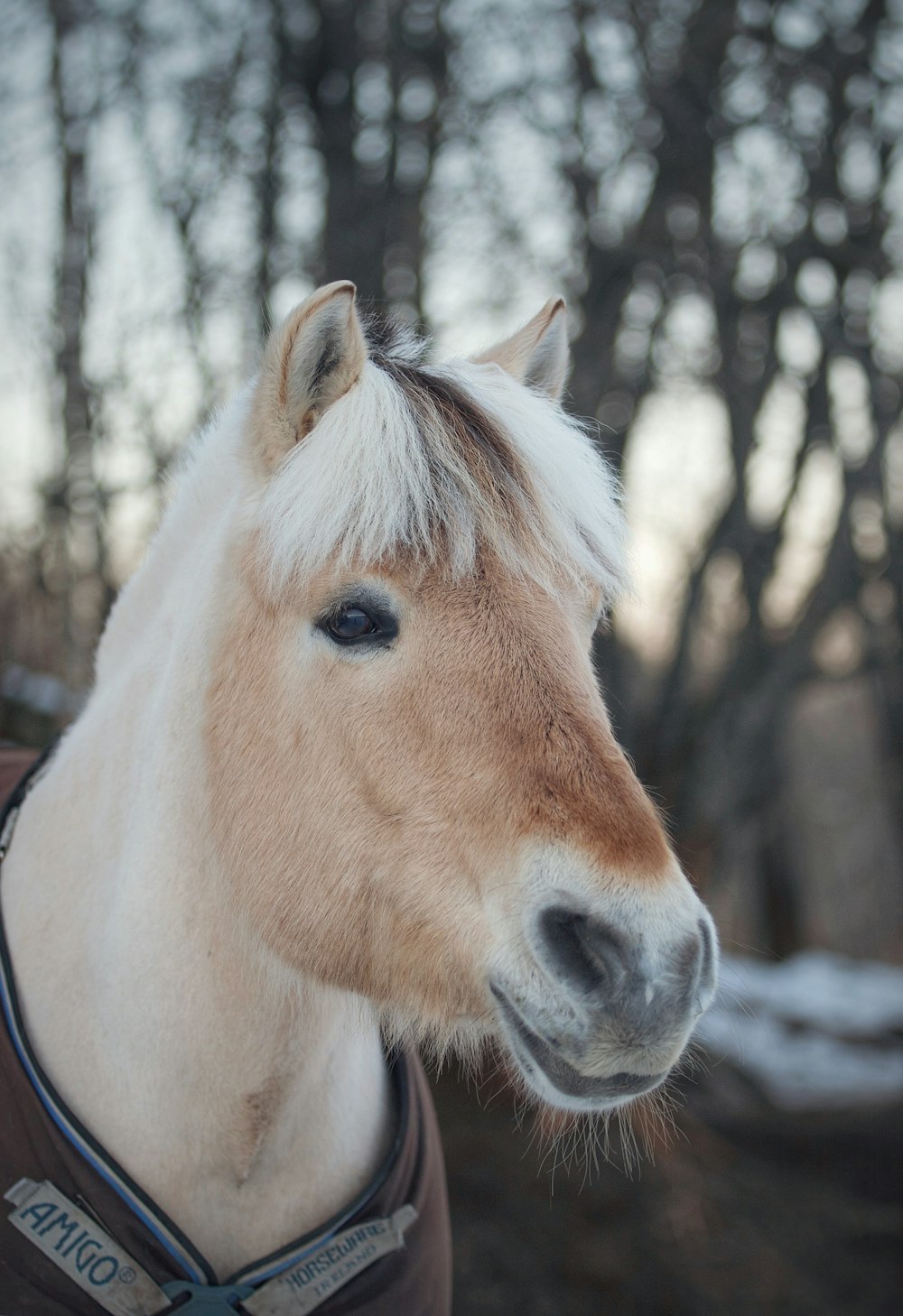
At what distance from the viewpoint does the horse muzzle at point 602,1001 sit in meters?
1.33

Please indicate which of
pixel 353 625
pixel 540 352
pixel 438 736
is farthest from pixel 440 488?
pixel 540 352

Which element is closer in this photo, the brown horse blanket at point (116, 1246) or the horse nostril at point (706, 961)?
the horse nostril at point (706, 961)

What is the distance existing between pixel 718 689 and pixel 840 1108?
9.64 ft

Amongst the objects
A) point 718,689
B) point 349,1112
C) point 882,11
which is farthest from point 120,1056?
point 882,11

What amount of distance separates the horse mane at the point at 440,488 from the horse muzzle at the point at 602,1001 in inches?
25.4

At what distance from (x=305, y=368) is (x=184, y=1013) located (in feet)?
4.12

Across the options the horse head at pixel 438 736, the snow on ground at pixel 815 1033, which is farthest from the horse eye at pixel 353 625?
the snow on ground at pixel 815 1033

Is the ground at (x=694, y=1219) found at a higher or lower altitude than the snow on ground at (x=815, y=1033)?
higher

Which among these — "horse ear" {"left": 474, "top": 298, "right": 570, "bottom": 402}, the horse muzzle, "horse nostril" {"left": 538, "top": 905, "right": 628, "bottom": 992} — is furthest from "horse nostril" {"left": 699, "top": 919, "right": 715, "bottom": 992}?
"horse ear" {"left": 474, "top": 298, "right": 570, "bottom": 402}

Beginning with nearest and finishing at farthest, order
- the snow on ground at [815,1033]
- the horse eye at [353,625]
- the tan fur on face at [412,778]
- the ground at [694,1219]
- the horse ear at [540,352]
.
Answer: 1. the tan fur on face at [412,778]
2. the horse eye at [353,625]
3. the horse ear at [540,352]
4. the ground at [694,1219]
5. the snow on ground at [815,1033]

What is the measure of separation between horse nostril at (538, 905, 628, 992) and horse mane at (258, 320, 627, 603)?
0.61 meters

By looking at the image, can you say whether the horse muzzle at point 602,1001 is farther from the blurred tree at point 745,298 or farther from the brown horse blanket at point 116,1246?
the blurred tree at point 745,298

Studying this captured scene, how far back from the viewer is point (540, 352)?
2.30 meters

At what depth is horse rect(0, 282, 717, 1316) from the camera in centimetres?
142
